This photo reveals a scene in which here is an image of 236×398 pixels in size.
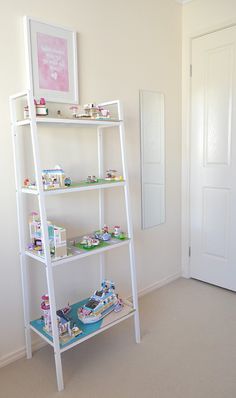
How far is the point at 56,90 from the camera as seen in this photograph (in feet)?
6.44

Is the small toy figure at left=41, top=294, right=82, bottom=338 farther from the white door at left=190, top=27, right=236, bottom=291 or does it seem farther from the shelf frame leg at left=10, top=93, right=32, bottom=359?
the white door at left=190, top=27, right=236, bottom=291


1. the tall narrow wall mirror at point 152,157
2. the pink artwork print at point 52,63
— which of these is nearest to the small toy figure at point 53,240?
the pink artwork print at point 52,63

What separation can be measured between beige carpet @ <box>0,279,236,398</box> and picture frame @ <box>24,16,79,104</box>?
158cm

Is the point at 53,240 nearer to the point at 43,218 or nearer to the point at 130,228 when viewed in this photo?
the point at 43,218

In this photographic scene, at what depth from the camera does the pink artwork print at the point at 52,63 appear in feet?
6.12

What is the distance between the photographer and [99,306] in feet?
6.46

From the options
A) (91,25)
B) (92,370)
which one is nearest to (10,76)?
(91,25)

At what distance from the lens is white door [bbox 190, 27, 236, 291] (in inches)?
102

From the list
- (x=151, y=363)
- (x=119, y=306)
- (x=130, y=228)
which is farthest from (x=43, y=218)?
(x=151, y=363)

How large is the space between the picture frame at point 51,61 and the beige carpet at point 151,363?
158 centimetres

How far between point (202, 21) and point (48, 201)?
1978 mm

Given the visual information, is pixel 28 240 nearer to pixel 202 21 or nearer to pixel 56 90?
pixel 56 90

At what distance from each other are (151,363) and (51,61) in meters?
1.88

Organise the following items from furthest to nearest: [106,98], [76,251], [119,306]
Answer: [106,98], [119,306], [76,251]
